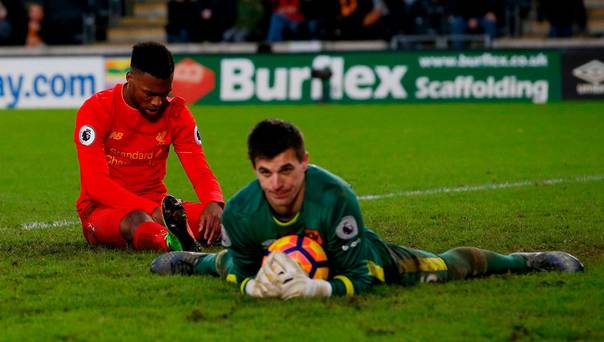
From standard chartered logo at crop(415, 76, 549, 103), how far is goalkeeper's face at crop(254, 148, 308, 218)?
1981cm

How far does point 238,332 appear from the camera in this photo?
18.7ft

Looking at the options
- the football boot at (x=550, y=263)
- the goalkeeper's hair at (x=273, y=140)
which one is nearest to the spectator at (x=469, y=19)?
the football boot at (x=550, y=263)

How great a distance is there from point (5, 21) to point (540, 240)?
72.0 ft

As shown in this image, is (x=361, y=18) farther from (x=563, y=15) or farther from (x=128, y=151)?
(x=128, y=151)

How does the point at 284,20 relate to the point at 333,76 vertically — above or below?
above

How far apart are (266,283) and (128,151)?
9.61 ft

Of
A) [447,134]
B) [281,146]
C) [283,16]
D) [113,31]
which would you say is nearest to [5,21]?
[113,31]

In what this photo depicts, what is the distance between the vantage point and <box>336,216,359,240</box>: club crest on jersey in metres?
6.16

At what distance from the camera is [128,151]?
884 cm

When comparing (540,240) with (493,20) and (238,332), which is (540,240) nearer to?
(238,332)

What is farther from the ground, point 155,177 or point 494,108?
point 155,177

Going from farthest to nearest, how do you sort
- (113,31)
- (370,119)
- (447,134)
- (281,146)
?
1. (113,31)
2. (370,119)
3. (447,134)
4. (281,146)

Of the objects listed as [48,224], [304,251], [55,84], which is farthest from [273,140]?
[55,84]

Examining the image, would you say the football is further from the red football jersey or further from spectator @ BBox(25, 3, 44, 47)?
spectator @ BBox(25, 3, 44, 47)
